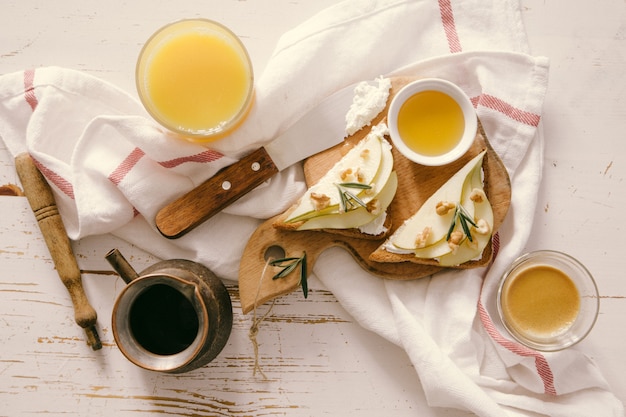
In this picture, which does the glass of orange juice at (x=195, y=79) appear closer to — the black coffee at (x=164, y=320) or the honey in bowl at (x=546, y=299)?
the black coffee at (x=164, y=320)

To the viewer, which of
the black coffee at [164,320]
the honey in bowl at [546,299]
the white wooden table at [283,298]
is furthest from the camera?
the white wooden table at [283,298]

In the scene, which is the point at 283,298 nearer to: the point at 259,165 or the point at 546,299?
the point at 259,165

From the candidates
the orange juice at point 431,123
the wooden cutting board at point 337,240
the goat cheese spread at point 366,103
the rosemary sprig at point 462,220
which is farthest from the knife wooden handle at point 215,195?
the rosemary sprig at point 462,220

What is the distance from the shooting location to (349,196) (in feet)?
4.25

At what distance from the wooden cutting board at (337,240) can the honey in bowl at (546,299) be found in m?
0.20

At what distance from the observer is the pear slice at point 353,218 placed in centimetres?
133

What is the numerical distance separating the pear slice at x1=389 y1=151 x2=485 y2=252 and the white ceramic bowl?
1.7 inches

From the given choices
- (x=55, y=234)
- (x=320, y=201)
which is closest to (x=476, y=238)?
(x=320, y=201)

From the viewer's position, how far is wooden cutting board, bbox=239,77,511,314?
55.1 inches

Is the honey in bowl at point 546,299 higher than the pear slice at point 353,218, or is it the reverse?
the pear slice at point 353,218

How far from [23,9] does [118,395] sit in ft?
3.51

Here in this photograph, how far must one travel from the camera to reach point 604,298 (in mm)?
1505

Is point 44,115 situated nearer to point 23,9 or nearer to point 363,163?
point 23,9

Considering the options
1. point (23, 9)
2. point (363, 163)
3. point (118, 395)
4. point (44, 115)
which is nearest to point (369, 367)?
point (363, 163)
